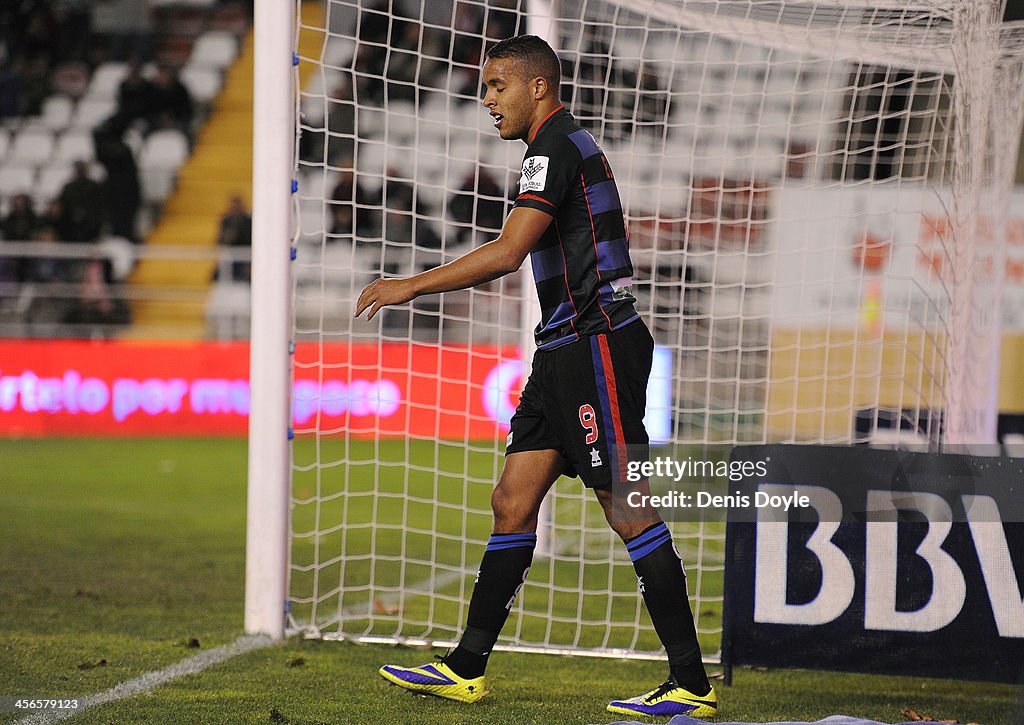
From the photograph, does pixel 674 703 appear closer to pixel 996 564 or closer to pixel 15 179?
pixel 996 564

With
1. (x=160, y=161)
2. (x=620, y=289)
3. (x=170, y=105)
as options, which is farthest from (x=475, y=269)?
(x=170, y=105)

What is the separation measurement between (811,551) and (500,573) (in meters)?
1.02

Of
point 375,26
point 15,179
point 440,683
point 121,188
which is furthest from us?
point 15,179

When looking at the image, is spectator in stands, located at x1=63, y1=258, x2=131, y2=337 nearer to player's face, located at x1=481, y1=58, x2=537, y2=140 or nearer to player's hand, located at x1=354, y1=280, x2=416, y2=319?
player's face, located at x1=481, y1=58, x2=537, y2=140

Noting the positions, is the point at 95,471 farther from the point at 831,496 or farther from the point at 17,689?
the point at 831,496

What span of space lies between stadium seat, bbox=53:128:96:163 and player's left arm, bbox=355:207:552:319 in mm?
14309

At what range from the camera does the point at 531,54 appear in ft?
11.8

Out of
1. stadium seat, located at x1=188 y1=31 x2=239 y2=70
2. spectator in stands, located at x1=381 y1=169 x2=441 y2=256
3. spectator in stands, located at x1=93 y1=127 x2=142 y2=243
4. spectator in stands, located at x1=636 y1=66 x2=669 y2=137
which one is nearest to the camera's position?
spectator in stands, located at x1=636 y1=66 x2=669 y2=137

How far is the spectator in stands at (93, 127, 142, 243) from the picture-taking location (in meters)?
15.4

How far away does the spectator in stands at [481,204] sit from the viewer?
18.3 ft

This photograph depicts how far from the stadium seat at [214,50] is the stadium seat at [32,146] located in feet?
8.29

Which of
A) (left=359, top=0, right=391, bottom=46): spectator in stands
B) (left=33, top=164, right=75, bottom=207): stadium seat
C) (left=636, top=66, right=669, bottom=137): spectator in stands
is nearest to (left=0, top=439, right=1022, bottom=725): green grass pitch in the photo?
(left=636, top=66, right=669, bottom=137): spectator in stands

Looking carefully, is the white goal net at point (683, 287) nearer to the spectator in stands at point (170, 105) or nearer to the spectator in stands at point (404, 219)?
the spectator in stands at point (404, 219)

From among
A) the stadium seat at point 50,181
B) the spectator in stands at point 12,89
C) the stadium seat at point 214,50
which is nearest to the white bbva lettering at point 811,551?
the stadium seat at point 50,181
